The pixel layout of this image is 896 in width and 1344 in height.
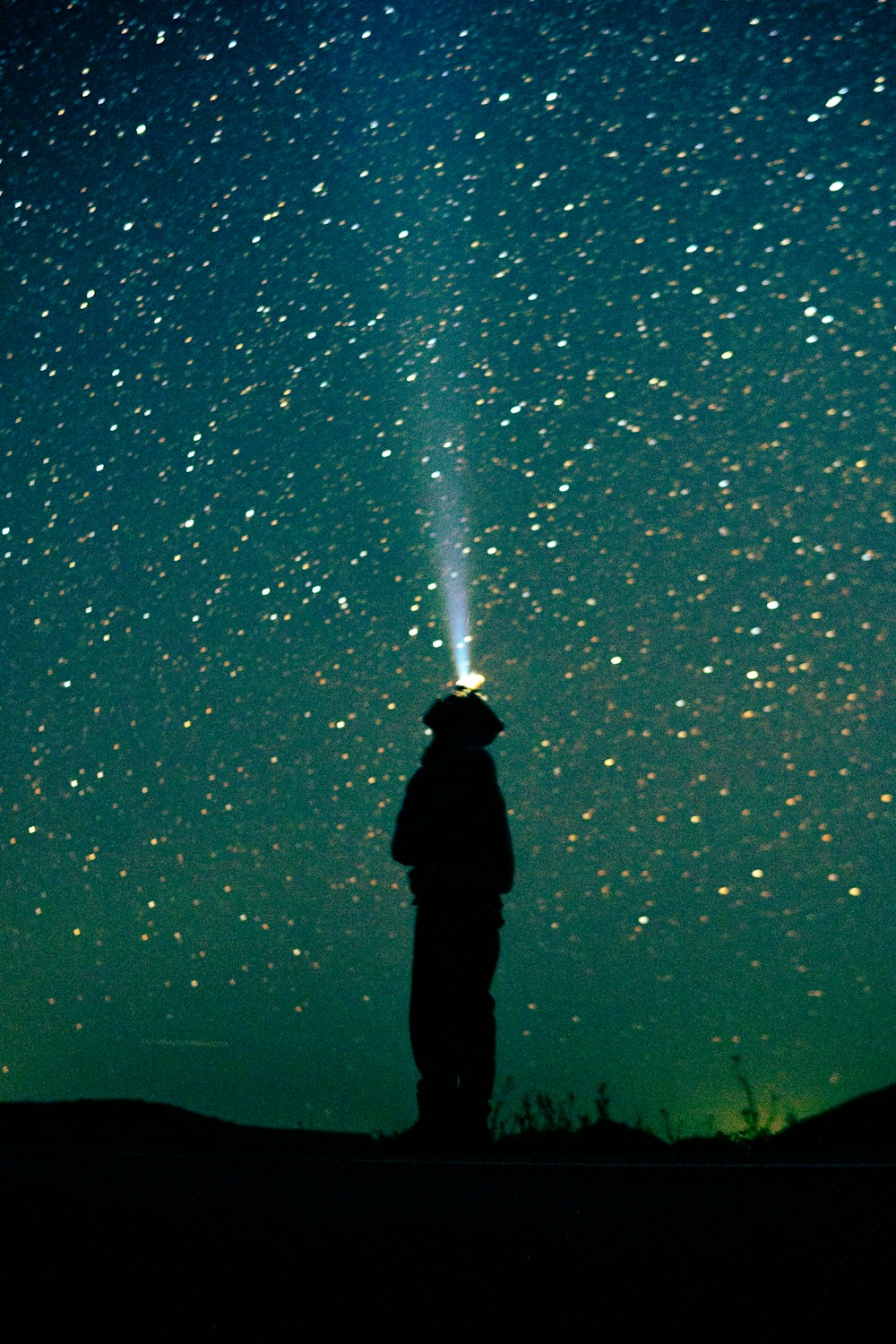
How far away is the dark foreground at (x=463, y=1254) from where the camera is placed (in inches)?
34.4

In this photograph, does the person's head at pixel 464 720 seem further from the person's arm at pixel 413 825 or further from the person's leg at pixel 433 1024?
the person's leg at pixel 433 1024

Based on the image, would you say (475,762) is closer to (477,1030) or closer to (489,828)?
(489,828)

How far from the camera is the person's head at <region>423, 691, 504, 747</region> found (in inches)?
203

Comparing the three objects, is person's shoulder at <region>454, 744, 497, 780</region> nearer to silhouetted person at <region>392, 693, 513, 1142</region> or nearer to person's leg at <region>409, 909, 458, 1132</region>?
silhouetted person at <region>392, 693, 513, 1142</region>

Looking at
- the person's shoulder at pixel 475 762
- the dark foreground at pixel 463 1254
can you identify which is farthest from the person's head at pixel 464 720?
the dark foreground at pixel 463 1254

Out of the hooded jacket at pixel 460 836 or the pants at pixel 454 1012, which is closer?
the pants at pixel 454 1012

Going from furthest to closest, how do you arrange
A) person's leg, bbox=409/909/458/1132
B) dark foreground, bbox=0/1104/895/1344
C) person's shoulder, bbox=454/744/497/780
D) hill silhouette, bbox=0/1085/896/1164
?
person's shoulder, bbox=454/744/497/780 → person's leg, bbox=409/909/458/1132 → hill silhouette, bbox=0/1085/896/1164 → dark foreground, bbox=0/1104/895/1344

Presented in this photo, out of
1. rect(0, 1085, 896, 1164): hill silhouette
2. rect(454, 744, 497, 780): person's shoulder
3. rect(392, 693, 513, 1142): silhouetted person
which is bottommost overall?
rect(0, 1085, 896, 1164): hill silhouette

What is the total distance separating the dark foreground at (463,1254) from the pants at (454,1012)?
254 cm

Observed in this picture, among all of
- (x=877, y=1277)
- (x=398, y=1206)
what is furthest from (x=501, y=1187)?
(x=877, y=1277)

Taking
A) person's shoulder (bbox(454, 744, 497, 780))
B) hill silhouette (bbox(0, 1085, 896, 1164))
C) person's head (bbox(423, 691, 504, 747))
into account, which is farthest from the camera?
person's head (bbox(423, 691, 504, 747))

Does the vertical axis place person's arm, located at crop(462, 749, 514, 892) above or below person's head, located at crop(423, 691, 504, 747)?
below

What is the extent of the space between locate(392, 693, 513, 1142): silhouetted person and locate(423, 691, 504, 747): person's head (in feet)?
0.53

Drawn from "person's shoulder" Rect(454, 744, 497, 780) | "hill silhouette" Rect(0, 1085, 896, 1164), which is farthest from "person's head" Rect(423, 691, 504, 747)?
"hill silhouette" Rect(0, 1085, 896, 1164)
